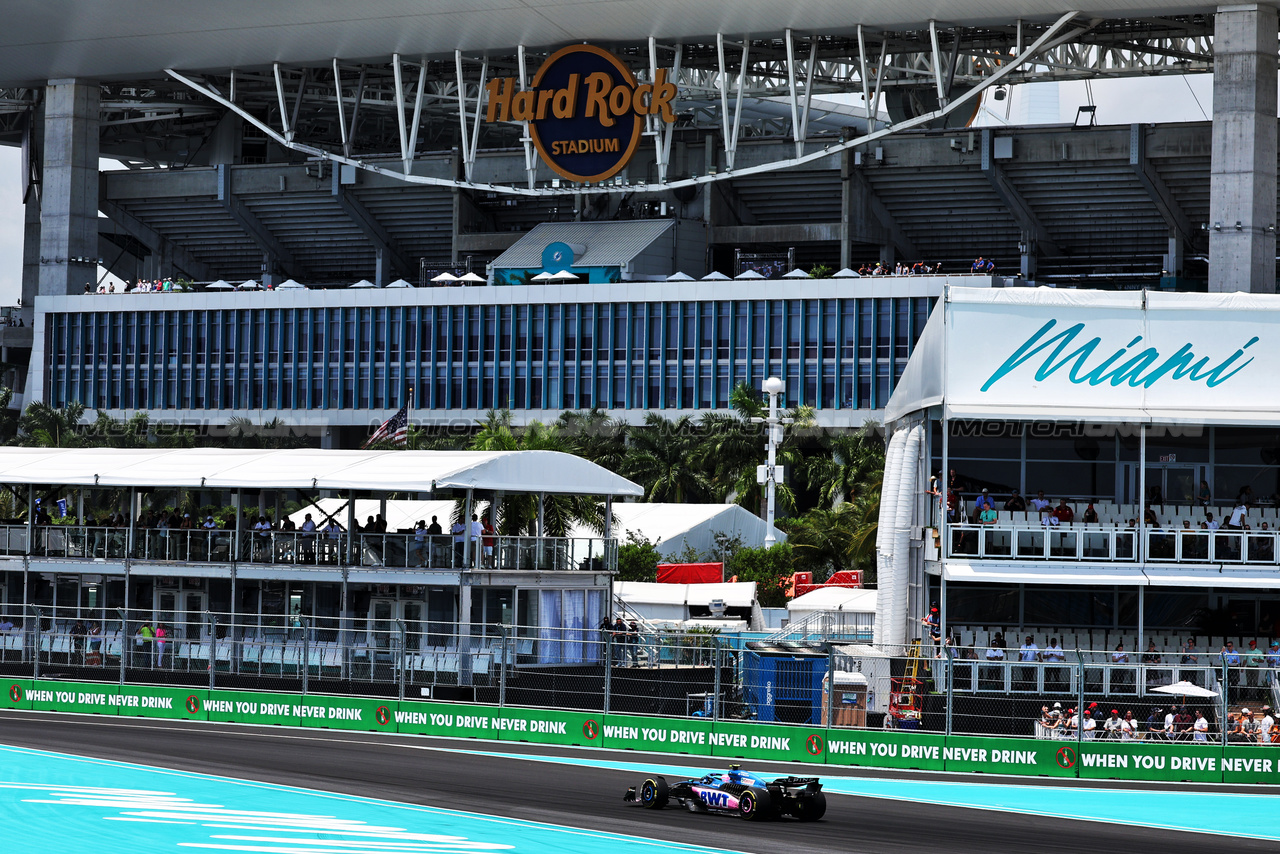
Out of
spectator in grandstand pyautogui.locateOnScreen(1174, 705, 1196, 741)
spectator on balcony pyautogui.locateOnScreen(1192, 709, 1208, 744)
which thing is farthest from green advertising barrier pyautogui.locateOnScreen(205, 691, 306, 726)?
spectator on balcony pyautogui.locateOnScreen(1192, 709, 1208, 744)

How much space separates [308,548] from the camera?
39.8 m

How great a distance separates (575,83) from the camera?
89125mm

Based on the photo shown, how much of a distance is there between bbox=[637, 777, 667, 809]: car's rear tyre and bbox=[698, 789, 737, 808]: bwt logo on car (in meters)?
0.61

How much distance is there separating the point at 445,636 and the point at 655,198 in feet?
234

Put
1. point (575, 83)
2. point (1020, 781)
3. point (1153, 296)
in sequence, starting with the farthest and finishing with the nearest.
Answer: point (575, 83)
point (1153, 296)
point (1020, 781)

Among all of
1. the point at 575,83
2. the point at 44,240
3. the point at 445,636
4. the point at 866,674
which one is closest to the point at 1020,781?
the point at 866,674

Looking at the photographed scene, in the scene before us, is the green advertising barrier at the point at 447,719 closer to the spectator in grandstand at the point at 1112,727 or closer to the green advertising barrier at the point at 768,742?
the green advertising barrier at the point at 768,742

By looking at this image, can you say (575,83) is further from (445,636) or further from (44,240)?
(445,636)

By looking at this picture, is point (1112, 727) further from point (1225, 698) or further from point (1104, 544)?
point (1104, 544)

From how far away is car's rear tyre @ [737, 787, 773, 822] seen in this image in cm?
2334

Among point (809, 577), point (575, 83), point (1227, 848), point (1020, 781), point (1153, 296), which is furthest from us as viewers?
point (575, 83)

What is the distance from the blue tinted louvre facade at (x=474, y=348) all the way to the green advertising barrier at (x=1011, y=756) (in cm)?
6099

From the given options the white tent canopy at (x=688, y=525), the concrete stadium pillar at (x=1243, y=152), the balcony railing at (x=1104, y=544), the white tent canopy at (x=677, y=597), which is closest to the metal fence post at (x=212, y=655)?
the balcony railing at (x=1104, y=544)

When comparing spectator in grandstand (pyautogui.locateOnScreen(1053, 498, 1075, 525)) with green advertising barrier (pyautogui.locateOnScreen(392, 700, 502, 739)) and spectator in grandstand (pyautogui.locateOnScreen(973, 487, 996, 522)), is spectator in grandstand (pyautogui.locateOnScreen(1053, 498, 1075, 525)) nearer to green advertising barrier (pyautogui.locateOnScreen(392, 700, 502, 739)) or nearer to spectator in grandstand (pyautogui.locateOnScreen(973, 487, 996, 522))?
spectator in grandstand (pyautogui.locateOnScreen(973, 487, 996, 522))
